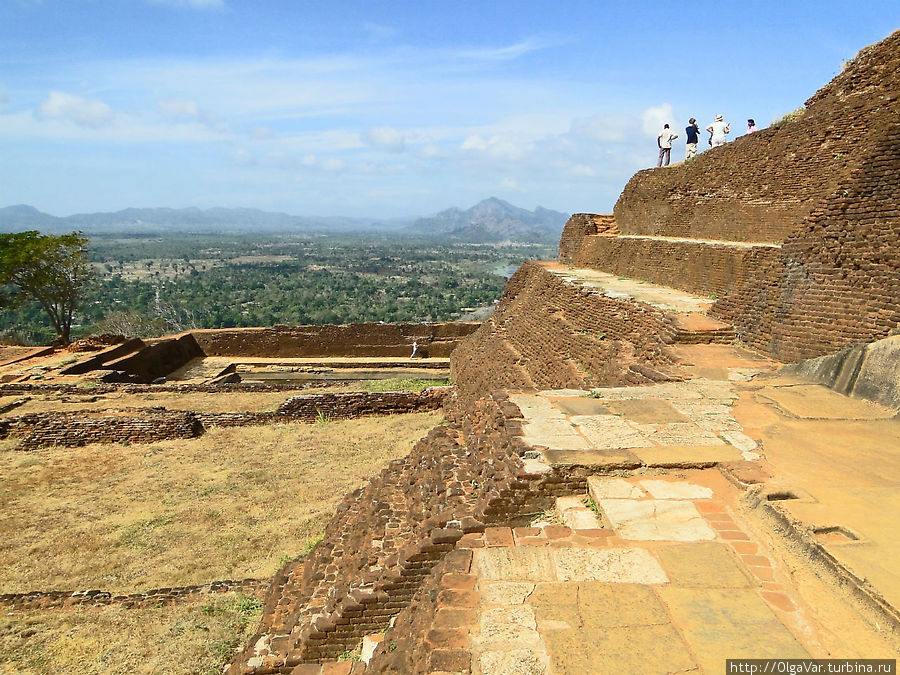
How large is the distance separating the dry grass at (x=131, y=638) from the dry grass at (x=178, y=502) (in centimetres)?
60

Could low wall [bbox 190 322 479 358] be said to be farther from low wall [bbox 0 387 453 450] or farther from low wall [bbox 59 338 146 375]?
low wall [bbox 0 387 453 450]

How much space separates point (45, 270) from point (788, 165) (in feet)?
82.6

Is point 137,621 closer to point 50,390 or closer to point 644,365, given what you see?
point 644,365

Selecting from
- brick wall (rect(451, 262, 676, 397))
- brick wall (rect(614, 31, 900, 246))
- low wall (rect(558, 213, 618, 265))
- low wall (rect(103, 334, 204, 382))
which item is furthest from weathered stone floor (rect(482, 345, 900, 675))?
low wall (rect(103, 334, 204, 382))

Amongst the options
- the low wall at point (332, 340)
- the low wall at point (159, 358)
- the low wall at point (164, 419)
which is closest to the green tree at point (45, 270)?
the low wall at point (159, 358)

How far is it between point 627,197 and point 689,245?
7.12m

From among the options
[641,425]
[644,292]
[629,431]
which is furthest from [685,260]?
[629,431]

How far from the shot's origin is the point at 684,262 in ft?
39.6

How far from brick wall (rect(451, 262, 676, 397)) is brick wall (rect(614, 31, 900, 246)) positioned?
3.09 m

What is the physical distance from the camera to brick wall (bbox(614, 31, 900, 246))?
8.96 meters

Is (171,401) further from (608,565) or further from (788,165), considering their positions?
(788,165)

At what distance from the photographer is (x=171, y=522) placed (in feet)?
23.3

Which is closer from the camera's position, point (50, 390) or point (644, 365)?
point (644, 365)

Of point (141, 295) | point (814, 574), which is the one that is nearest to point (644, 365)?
point (814, 574)
